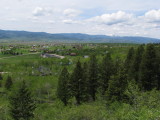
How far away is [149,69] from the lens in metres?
26.4

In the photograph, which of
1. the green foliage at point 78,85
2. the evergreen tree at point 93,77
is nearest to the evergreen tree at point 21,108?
→ the green foliage at point 78,85

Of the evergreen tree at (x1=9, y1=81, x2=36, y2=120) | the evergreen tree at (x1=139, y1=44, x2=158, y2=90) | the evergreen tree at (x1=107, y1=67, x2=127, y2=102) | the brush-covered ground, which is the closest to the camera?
the brush-covered ground

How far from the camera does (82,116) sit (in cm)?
1411

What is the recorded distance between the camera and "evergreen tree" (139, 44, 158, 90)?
26141 mm

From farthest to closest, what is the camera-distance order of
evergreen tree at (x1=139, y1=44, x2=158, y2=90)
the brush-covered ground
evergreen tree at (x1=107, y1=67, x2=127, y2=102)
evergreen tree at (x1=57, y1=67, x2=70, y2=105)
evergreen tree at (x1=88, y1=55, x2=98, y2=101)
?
evergreen tree at (x1=57, y1=67, x2=70, y2=105)
evergreen tree at (x1=88, y1=55, x2=98, y2=101)
evergreen tree at (x1=139, y1=44, x2=158, y2=90)
evergreen tree at (x1=107, y1=67, x2=127, y2=102)
the brush-covered ground

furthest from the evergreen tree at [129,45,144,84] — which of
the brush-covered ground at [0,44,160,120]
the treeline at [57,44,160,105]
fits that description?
the brush-covered ground at [0,44,160,120]

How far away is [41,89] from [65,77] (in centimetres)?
1848

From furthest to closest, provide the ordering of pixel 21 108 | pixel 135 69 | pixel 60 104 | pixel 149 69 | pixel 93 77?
pixel 135 69
pixel 93 77
pixel 149 69
pixel 60 104
pixel 21 108

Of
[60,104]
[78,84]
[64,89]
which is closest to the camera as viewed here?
[60,104]

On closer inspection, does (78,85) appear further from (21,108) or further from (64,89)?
(21,108)

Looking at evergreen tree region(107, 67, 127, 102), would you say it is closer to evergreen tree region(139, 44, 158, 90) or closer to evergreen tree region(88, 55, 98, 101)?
evergreen tree region(139, 44, 158, 90)

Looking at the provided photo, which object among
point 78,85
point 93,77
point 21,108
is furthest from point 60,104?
point 93,77

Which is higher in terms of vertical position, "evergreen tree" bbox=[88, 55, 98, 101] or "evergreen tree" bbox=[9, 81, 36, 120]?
"evergreen tree" bbox=[88, 55, 98, 101]

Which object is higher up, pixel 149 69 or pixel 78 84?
pixel 149 69
